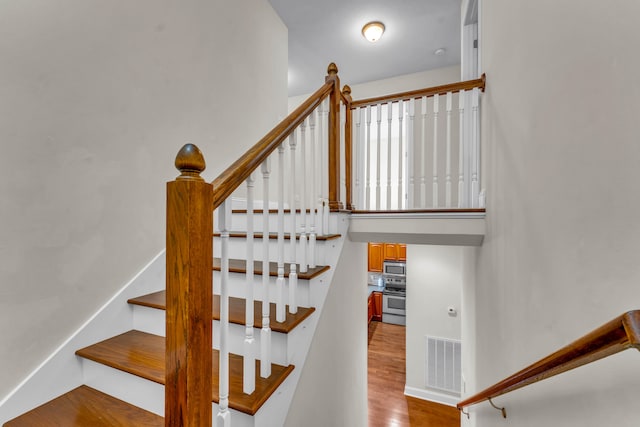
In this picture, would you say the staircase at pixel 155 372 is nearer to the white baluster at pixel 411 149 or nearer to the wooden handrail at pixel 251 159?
the wooden handrail at pixel 251 159

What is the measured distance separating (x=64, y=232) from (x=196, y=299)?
1109 millimetres

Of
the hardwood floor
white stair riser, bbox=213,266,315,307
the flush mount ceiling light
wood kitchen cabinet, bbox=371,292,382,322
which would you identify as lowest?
the hardwood floor

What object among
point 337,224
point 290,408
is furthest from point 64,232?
point 337,224

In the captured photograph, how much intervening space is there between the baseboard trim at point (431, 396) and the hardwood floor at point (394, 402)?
6cm

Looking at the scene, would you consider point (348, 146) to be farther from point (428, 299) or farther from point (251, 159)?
point (428, 299)

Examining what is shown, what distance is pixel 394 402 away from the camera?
453cm

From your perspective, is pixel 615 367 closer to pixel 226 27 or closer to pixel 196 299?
pixel 196 299

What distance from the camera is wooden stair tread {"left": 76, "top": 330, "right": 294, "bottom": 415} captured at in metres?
1.01

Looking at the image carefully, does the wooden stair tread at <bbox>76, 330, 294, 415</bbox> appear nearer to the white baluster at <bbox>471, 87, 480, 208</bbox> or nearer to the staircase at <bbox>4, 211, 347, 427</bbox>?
the staircase at <bbox>4, 211, 347, 427</bbox>

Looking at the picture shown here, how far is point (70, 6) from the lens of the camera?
1.37 metres

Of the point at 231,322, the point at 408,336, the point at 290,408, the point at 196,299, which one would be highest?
the point at 196,299

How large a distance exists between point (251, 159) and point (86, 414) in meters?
1.22

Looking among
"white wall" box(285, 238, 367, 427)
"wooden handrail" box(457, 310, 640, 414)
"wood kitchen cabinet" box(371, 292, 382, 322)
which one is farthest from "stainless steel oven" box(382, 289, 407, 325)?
"wooden handrail" box(457, 310, 640, 414)

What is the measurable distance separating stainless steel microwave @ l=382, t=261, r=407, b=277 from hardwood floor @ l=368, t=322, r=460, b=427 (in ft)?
6.47
